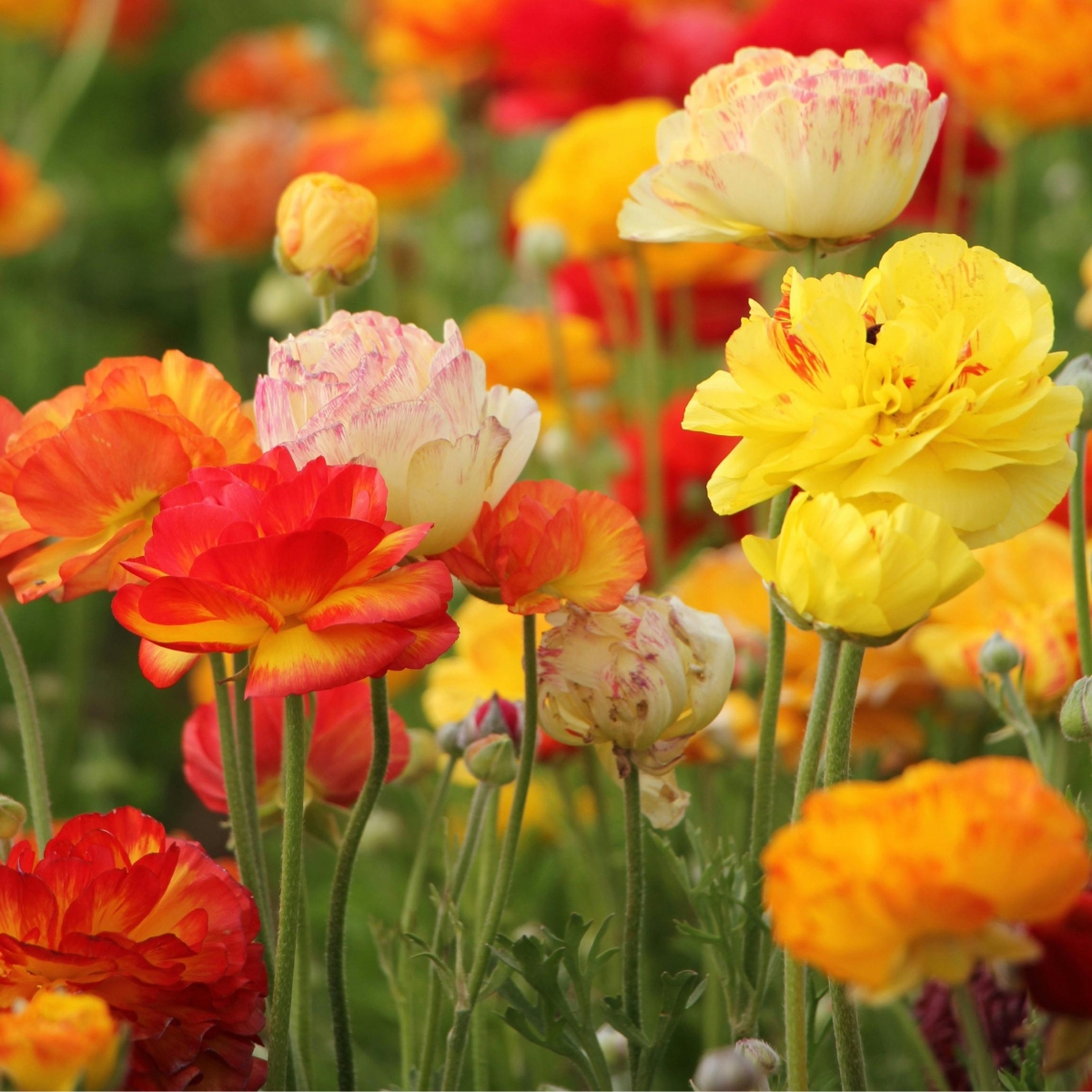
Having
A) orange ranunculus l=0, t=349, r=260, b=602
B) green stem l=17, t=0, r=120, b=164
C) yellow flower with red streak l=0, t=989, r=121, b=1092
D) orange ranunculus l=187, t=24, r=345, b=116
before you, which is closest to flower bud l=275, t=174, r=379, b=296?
orange ranunculus l=0, t=349, r=260, b=602

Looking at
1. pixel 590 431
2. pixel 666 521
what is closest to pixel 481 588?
pixel 666 521

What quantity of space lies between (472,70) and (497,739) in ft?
4.89

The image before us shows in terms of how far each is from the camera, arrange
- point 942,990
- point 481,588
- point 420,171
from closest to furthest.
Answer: point 481,588
point 942,990
point 420,171

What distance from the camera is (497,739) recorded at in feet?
1.65

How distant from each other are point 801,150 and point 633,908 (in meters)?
0.26

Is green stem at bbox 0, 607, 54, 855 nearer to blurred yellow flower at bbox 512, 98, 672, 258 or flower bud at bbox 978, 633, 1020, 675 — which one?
flower bud at bbox 978, 633, 1020, 675

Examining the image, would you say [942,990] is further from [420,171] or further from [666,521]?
[420,171]

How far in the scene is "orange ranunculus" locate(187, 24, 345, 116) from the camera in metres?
2.36

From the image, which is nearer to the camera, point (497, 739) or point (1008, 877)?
point (1008, 877)

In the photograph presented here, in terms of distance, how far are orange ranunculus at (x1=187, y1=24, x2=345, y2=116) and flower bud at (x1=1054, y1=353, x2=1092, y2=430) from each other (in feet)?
6.57

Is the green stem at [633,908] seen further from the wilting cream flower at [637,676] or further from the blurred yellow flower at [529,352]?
the blurred yellow flower at [529,352]

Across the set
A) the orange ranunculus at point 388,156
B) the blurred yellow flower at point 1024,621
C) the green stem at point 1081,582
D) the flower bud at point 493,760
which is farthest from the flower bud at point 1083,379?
the orange ranunculus at point 388,156

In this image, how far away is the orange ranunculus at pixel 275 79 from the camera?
7.75ft

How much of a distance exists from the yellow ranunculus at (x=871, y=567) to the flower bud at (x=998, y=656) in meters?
0.16
